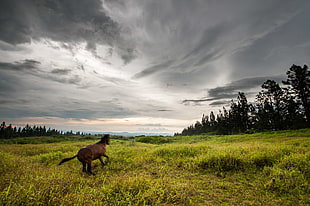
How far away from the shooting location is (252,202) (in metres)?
3.28

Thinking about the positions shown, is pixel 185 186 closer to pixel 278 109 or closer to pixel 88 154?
pixel 88 154

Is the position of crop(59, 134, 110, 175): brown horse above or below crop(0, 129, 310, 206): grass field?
above

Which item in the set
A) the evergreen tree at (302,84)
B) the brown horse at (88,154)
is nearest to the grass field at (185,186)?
the brown horse at (88,154)

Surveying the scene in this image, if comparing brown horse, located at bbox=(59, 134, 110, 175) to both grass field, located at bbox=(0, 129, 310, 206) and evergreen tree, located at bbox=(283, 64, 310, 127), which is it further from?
evergreen tree, located at bbox=(283, 64, 310, 127)

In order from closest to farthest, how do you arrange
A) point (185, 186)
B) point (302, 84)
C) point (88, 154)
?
point (185, 186)
point (88, 154)
point (302, 84)

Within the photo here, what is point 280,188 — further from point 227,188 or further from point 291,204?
point 227,188

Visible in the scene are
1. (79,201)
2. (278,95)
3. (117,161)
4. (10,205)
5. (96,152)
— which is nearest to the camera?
(10,205)

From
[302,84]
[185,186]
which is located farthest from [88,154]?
[302,84]

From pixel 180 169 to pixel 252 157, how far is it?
3391 millimetres

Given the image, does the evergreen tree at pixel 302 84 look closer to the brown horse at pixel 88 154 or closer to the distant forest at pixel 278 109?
the distant forest at pixel 278 109

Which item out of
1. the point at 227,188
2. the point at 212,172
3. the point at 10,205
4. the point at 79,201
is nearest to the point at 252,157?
the point at 212,172

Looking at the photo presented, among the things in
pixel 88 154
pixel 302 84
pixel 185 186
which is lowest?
pixel 185 186

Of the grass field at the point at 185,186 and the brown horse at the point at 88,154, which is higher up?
the brown horse at the point at 88,154

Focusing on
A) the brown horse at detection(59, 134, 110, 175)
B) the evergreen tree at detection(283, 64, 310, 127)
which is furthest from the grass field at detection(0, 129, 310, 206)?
the evergreen tree at detection(283, 64, 310, 127)
